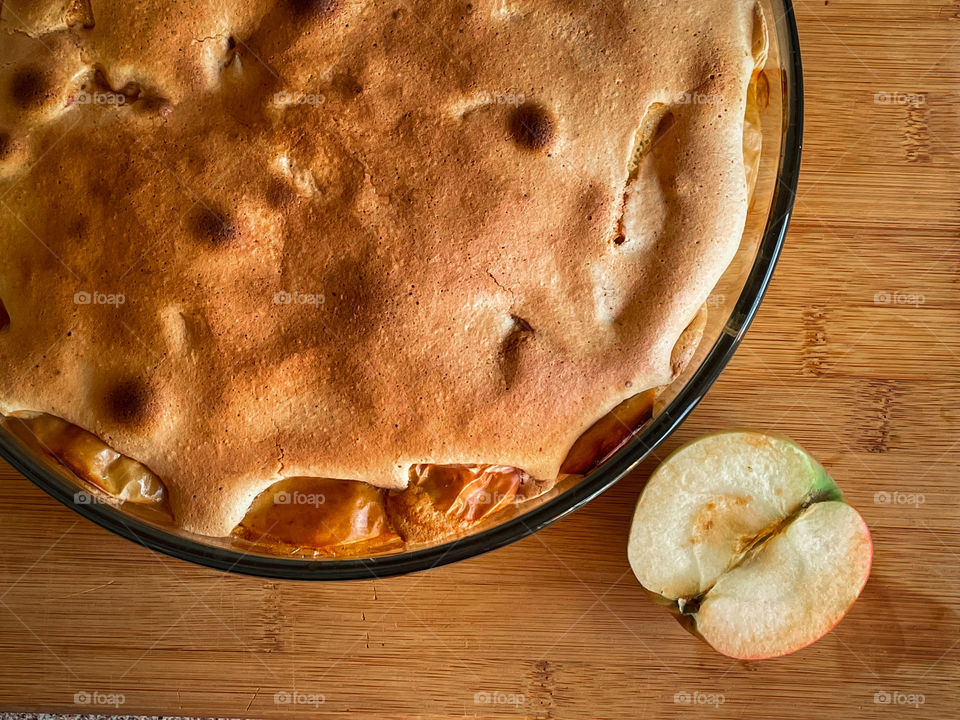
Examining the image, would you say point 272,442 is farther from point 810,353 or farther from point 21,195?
point 810,353

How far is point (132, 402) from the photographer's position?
0.81 m

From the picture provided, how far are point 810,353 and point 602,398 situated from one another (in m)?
0.42

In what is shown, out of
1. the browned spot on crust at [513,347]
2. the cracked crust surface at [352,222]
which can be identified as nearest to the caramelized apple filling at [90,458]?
the cracked crust surface at [352,222]

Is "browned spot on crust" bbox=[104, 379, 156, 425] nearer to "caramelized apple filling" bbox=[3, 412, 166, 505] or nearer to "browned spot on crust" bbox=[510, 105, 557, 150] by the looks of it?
"caramelized apple filling" bbox=[3, 412, 166, 505]

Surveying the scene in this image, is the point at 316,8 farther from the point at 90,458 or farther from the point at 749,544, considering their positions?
the point at 749,544

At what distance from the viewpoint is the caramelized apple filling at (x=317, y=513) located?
0.85m

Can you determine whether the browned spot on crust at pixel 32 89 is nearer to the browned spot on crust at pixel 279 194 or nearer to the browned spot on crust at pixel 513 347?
the browned spot on crust at pixel 279 194

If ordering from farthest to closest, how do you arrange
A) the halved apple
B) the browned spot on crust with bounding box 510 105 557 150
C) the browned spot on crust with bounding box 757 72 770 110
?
the halved apple → the browned spot on crust with bounding box 757 72 770 110 → the browned spot on crust with bounding box 510 105 557 150

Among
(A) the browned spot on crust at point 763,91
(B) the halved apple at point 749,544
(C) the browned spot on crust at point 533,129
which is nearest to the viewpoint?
(C) the browned spot on crust at point 533,129

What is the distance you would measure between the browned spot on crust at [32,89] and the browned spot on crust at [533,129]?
498 mm

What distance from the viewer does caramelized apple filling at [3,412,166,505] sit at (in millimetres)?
851

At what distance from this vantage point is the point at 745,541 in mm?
1055

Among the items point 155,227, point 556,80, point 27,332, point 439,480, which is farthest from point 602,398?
point 27,332

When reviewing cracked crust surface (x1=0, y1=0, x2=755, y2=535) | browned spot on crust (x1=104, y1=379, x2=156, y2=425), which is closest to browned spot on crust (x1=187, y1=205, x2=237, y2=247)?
cracked crust surface (x1=0, y1=0, x2=755, y2=535)
